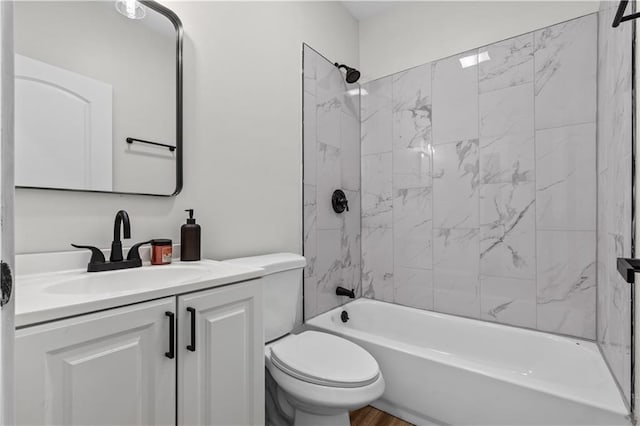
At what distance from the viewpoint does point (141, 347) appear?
32.5 inches

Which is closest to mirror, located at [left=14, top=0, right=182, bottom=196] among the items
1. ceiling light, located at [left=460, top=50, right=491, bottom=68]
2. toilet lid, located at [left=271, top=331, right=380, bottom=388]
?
toilet lid, located at [left=271, top=331, right=380, bottom=388]

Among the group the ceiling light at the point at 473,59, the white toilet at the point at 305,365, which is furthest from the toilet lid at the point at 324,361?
the ceiling light at the point at 473,59

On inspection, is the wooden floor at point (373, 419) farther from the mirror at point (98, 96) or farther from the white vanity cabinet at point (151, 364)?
the mirror at point (98, 96)

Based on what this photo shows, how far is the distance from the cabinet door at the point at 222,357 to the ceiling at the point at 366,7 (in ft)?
7.36

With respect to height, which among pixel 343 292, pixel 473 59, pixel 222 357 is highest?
pixel 473 59

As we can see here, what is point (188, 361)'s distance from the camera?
3.05 feet

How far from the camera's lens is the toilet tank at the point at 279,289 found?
1.53m

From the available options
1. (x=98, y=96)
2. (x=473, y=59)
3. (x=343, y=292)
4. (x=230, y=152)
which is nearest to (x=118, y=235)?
(x=98, y=96)

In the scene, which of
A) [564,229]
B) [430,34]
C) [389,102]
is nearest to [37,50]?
[389,102]

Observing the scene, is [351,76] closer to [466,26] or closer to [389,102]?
[389,102]

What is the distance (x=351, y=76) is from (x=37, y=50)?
5.84ft

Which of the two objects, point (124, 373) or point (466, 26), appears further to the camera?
point (466, 26)

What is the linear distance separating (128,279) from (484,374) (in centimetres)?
150

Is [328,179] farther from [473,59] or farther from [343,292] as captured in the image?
[473,59]
